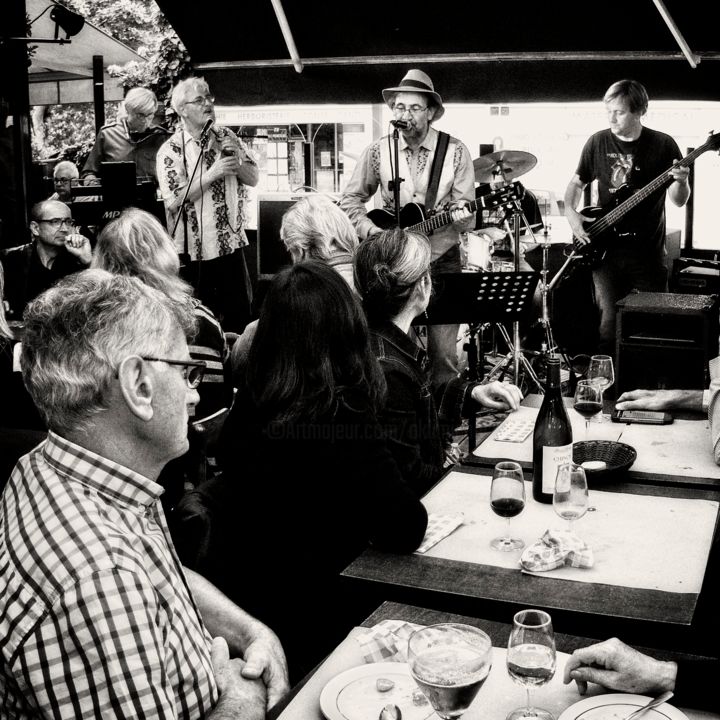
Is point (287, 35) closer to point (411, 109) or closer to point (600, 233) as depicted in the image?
point (411, 109)

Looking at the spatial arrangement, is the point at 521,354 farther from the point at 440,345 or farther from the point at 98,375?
the point at 98,375

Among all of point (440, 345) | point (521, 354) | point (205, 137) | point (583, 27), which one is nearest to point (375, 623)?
point (440, 345)

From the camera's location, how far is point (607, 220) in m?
5.94

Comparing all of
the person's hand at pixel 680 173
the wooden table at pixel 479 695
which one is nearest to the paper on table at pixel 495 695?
the wooden table at pixel 479 695

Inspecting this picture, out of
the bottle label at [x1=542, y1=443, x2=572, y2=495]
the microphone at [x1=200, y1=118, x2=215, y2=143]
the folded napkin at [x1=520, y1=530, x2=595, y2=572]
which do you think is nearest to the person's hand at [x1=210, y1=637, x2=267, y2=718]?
the folded napkin at [x1=520, y1=530, x2=595, y2=572]

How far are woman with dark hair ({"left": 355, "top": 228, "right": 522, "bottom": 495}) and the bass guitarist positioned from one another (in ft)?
9.98

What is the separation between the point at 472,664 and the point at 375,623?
45 centimetres

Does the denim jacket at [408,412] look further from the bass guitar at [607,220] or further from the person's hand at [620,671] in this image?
the bass guitar at [607,220]

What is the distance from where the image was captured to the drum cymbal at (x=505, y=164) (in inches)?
262

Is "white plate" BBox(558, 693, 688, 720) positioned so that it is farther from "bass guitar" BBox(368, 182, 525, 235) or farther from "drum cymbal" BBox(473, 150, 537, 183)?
"drum cymbal" BBox(473, 150, 537, 183)

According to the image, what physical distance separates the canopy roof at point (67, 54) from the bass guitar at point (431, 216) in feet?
11.1

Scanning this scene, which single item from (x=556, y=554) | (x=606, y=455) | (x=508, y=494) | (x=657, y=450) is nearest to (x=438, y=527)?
(x=508, y=494)

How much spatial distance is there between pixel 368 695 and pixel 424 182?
438 cm

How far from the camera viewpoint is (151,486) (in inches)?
57.7
